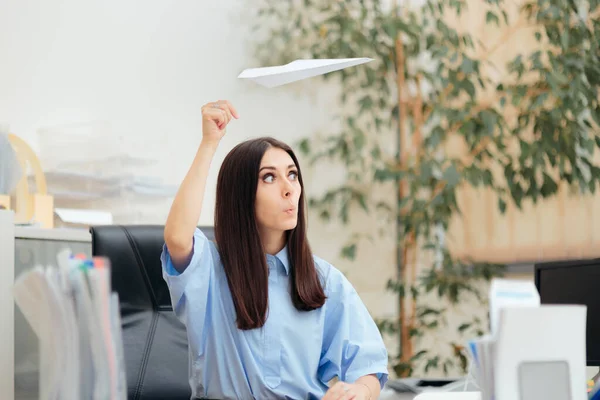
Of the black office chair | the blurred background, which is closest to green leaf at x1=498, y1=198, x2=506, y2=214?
the blurred background

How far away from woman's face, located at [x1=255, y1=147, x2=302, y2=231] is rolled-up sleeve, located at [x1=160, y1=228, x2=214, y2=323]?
13 centimetres

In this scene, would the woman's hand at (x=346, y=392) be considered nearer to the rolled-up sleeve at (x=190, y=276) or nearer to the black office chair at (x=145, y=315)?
the rolled-up sleeve at (x=190, y=276)

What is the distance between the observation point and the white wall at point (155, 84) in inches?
95.1

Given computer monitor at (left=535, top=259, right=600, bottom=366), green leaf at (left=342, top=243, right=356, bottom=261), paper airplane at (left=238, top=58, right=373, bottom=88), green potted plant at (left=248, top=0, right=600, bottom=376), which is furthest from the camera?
green leaf at (left=342, top=243, right=356, bottom=261)

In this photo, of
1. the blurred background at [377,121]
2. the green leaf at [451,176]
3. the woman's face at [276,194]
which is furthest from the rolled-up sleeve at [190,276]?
the green leaf at [451,176]

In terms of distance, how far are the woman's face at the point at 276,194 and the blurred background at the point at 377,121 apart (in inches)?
44.9

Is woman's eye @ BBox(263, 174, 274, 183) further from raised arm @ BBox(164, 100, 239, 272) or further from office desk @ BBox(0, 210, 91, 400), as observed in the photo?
office desk @ BBox(0, 210, 91, 400)

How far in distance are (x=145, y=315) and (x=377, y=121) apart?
1667 mm

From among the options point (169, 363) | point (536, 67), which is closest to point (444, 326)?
point (536, 67)

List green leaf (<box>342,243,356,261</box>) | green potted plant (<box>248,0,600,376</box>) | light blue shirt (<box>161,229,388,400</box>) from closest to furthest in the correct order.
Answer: light blue shirt (<box>161,229,388,400</box>) < green potted plant (<box>248,0,600,376</box>) < green leaf (<box>342,243,356,261</box>)

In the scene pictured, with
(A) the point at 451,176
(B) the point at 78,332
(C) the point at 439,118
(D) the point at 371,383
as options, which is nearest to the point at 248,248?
(D) the point at 371,383

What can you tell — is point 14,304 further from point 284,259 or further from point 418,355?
point 418,355

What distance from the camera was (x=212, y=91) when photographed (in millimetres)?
2979

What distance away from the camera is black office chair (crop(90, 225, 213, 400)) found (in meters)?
1.69
